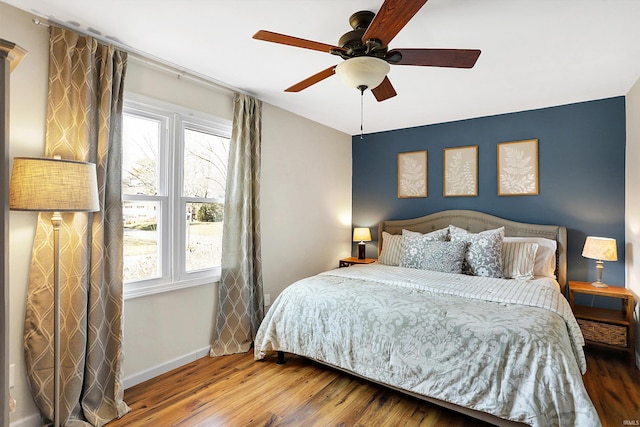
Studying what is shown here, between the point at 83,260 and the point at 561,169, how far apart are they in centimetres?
435

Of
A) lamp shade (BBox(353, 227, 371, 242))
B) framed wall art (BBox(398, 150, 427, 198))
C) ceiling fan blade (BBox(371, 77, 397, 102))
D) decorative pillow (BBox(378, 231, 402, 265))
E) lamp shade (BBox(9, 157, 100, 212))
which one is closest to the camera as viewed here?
lamp shade (BBox(9, 157, 100, 212))

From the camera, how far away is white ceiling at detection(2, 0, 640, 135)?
1.83 meters

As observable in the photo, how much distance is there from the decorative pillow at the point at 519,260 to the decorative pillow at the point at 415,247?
64 centimetres

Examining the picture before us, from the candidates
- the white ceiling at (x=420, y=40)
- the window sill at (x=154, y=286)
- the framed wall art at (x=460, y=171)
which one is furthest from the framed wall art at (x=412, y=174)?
the window sill at (x=154, y=286)

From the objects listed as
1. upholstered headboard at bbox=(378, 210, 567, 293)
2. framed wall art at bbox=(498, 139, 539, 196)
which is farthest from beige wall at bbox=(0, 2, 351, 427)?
framed wall art at bbox=(498, 139, 539, 196)

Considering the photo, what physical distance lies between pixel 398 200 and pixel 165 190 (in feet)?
9.81

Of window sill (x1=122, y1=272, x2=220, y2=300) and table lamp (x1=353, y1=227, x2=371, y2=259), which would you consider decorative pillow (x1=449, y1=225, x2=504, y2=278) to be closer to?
table lamp (x1=353, y1=227, x2=371, y2=259)

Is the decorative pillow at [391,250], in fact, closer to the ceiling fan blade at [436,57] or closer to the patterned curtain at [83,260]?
the ceiling fan blade at [436,57]

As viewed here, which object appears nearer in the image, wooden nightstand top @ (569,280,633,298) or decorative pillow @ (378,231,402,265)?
wooden nightstand top @ (569,280,633,298)

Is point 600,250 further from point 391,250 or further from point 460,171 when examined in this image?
point 391,250

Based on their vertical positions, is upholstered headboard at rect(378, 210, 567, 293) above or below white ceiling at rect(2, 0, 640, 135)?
below

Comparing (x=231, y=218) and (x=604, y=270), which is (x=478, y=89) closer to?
(x=604, y=270)

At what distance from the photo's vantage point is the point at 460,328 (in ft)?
6.31

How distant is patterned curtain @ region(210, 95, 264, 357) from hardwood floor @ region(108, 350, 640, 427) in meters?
0.31
